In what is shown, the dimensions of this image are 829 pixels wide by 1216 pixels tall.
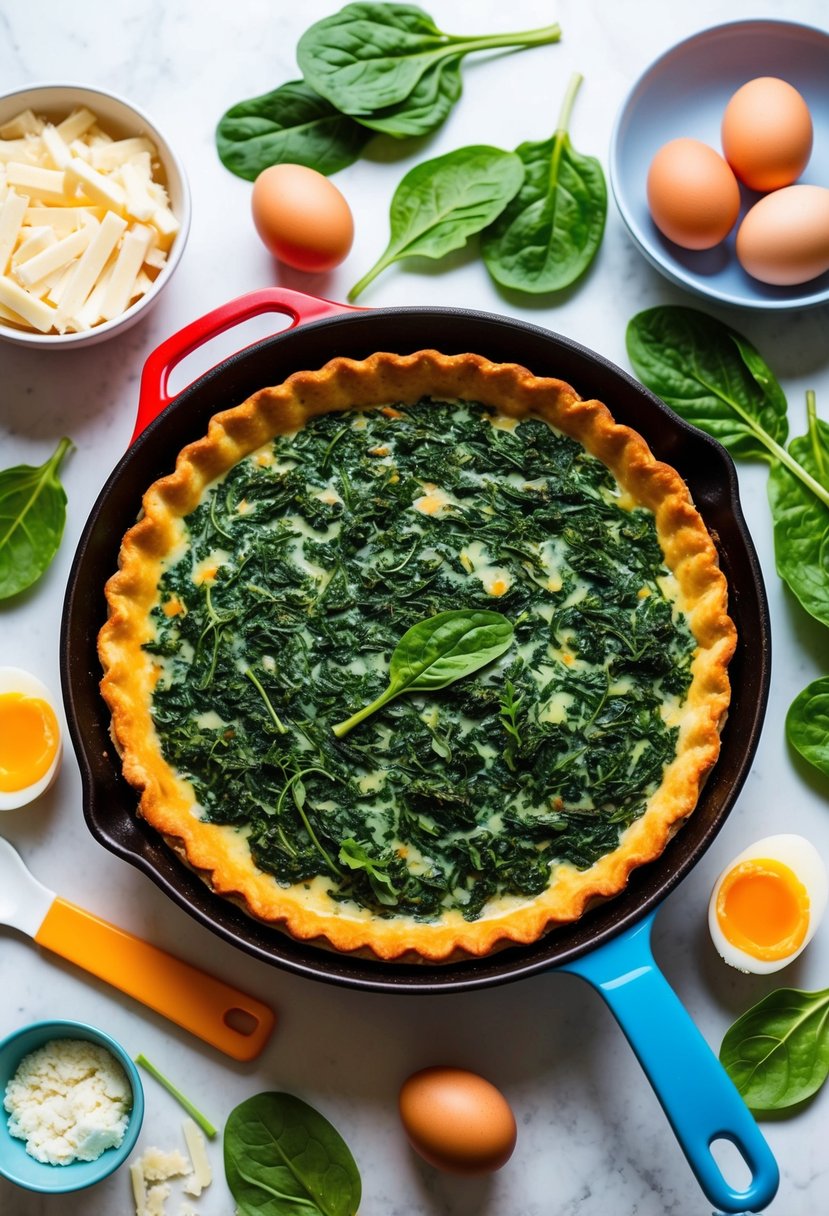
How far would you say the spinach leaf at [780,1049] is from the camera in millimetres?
3316

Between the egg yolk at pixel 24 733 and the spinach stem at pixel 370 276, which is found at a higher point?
the spinach stem at pixel 370 276

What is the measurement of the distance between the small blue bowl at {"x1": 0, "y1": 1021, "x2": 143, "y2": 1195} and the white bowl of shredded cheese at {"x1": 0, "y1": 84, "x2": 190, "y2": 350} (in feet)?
6.57

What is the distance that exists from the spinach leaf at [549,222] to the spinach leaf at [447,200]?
71mm

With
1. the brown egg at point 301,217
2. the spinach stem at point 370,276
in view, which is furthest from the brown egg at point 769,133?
the brown egg at point 301,217

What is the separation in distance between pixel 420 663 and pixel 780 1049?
5.25 ft

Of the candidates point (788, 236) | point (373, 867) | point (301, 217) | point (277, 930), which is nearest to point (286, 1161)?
point (277, 930)

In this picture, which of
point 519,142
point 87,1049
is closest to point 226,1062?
point 87,1049

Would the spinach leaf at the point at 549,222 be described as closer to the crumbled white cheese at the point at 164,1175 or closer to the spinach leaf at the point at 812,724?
the spinach leaf at the point at 812,724

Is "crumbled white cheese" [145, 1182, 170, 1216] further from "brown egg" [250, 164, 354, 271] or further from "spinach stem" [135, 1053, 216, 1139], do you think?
"brown egg" [250, 164, 354, 271]

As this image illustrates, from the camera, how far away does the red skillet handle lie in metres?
3.21

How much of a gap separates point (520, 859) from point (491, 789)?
0.67 ft

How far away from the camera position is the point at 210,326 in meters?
3.22

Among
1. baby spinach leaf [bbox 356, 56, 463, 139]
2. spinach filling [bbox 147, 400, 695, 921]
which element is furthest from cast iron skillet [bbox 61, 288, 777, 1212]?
baby spinach leaf [bbox 356, 56, 463, 139]

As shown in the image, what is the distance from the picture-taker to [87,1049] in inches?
129
